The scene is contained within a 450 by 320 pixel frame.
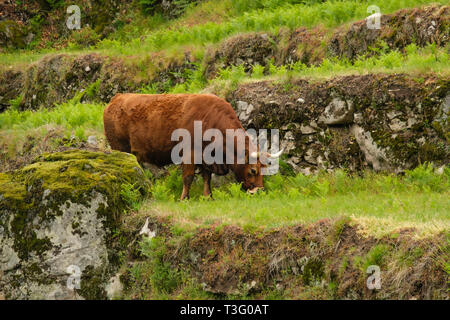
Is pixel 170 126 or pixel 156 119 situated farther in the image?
pixel 156 119

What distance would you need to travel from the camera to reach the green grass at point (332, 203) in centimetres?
1037

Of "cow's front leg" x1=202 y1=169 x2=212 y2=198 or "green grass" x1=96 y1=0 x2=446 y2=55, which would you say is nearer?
"cow's front leg" x1=202 y1=169 x2=212 y2=198

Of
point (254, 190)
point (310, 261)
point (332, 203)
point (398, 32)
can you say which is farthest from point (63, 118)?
point (310, 261)

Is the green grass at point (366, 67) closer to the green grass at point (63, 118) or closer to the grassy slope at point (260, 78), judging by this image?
the grassy slope at point (260, 78)

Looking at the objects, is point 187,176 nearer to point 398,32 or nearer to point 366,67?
point 366,67

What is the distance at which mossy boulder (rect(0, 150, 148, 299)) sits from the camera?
11.6 m

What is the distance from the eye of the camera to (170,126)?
15172mm

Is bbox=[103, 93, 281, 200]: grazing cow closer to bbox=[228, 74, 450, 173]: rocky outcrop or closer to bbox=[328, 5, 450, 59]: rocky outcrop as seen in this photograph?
bbox=[228, 74, 450, 173]: rocky outcrop

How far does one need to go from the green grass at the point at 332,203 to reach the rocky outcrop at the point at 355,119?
0.58m

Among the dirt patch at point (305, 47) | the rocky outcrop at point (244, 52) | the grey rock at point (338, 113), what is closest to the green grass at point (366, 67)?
the dirt patch at point (305, 47)

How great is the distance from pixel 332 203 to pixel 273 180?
8.97 feet

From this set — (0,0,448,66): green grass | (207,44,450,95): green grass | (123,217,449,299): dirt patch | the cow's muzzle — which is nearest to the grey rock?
(207,44,450,95): green grass

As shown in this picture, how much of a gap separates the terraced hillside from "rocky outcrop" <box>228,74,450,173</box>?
31 millimetres

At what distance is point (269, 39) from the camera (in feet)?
65.9
